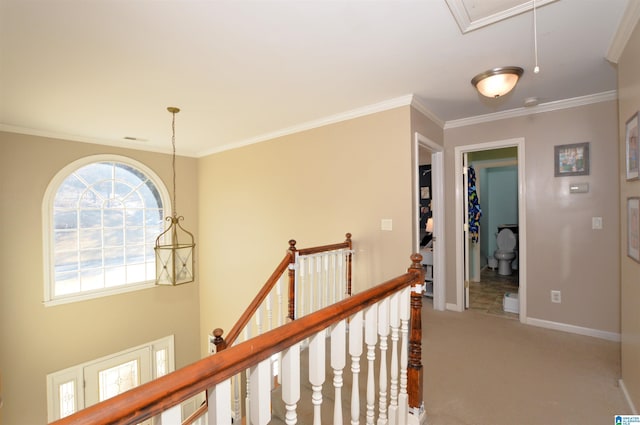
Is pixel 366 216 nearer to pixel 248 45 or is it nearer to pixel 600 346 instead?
pixel 248 45

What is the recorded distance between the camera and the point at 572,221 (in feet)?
9.77

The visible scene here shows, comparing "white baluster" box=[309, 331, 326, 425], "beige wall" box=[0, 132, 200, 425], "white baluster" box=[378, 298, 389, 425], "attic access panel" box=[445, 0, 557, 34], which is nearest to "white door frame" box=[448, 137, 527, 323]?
"attic access panel" box=[445, 0, 557, 34]

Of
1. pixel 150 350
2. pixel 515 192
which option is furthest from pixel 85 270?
pixel 515 192

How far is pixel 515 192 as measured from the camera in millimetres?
6207

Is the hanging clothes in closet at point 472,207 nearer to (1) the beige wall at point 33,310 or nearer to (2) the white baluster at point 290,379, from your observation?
(2) the white baluster at point 290,379

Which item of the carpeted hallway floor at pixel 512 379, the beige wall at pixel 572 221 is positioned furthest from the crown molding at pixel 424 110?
the carpeted hallway floor at pixel 512 379

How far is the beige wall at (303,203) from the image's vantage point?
298 centimetres

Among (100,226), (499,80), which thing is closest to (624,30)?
(499,80)

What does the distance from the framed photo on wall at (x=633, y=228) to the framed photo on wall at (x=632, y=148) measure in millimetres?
158

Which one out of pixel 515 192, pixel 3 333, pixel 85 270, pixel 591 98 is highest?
pixel 591 98

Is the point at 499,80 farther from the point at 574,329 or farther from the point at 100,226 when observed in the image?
the point at 100,226

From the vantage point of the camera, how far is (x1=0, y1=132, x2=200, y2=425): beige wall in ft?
11.5

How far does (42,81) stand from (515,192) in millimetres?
7474

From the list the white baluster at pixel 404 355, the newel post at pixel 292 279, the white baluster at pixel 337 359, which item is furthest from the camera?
the newel post at pixel 292 279
